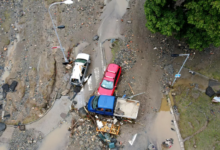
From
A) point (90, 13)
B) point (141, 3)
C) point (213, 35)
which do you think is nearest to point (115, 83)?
point (213, 35)

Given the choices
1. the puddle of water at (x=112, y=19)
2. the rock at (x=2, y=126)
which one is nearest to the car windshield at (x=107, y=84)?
the puddle of water at (x=112, y=19)

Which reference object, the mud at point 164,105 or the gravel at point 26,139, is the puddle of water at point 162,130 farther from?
the gravel at point 26,139

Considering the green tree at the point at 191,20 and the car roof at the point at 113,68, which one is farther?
the car roof at the point at 113,68

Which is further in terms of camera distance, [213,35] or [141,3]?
[141,3]

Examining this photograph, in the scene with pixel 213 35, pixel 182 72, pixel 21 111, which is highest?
pixel 213 35

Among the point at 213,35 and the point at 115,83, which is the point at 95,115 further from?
the point at 213,35

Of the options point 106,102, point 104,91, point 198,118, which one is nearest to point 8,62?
point 104,91
